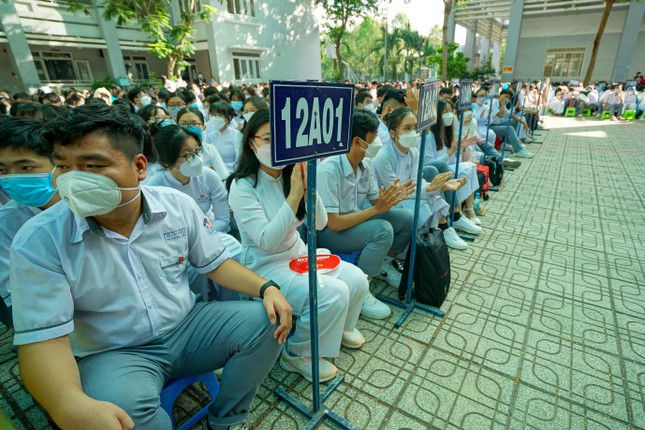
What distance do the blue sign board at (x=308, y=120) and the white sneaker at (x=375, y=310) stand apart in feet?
4.94

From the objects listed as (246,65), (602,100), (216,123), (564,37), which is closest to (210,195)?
(216,123)

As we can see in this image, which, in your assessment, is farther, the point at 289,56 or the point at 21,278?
the point at 289,56

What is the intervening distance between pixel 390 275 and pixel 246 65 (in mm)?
19419

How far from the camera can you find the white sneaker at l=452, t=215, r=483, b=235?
399 centimetres

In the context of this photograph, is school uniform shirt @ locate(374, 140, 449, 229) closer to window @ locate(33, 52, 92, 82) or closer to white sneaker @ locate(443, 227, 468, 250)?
white sneaker @ locate(443, 227, 468, 250)

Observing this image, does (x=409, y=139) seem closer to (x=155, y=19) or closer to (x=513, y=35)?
(x=155, y=19)

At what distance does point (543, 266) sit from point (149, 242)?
3442 mm

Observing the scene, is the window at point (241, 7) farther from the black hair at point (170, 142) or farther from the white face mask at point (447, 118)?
the black hair at point (170, 142)

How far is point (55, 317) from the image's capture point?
1.21 metres

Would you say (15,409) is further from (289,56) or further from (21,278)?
(289,56)

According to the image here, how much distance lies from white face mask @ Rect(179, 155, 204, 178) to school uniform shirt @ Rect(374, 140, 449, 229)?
61.1 inches

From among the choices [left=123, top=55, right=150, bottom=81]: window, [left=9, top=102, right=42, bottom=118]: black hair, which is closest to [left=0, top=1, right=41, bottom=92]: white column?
[left=123, top=55, right=150, bottom=81]: window

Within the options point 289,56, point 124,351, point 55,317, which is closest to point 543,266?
point 124,351

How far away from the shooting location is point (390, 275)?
3059 millimetres
